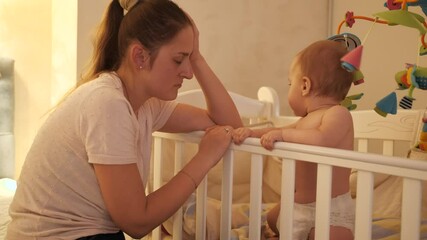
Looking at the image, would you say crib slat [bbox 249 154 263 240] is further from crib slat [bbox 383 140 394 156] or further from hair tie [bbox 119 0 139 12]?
crib slat [bbox 383 140 394 156]

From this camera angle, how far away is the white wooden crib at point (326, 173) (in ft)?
2.43

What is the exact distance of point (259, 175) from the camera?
3.39 feet

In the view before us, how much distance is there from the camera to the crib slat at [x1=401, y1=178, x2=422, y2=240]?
73 cm

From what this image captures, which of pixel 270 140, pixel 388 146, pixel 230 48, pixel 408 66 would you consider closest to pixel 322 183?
pixel 270 140

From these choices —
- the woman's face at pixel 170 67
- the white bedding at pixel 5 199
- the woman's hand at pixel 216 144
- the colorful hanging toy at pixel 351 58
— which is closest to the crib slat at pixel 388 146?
the colorful hanging toy at pixel 351 58

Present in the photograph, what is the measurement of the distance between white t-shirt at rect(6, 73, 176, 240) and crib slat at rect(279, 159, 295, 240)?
12.1 inches

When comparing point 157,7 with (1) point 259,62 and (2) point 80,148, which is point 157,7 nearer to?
(2) point 80,148

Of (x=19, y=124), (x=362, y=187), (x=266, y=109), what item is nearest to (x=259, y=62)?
(x=266, y=109)

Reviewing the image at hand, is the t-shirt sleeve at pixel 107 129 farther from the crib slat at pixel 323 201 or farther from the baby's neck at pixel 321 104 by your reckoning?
the baby's neck at pixel 321 104

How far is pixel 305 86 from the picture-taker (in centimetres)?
122

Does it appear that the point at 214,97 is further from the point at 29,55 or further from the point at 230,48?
the point at 29,55

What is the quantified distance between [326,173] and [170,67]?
0.41 m

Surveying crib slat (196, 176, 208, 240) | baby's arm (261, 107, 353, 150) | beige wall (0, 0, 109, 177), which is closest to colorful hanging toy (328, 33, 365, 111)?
baby's arm (261, 107, 353, 150)

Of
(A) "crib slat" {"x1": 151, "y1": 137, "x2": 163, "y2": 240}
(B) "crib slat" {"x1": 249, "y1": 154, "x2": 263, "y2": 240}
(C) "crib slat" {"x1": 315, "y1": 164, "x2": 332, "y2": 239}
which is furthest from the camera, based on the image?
(A) "crib slat" {"x1": 151, "y1": 137, "x2": 163, "y2": 240}
